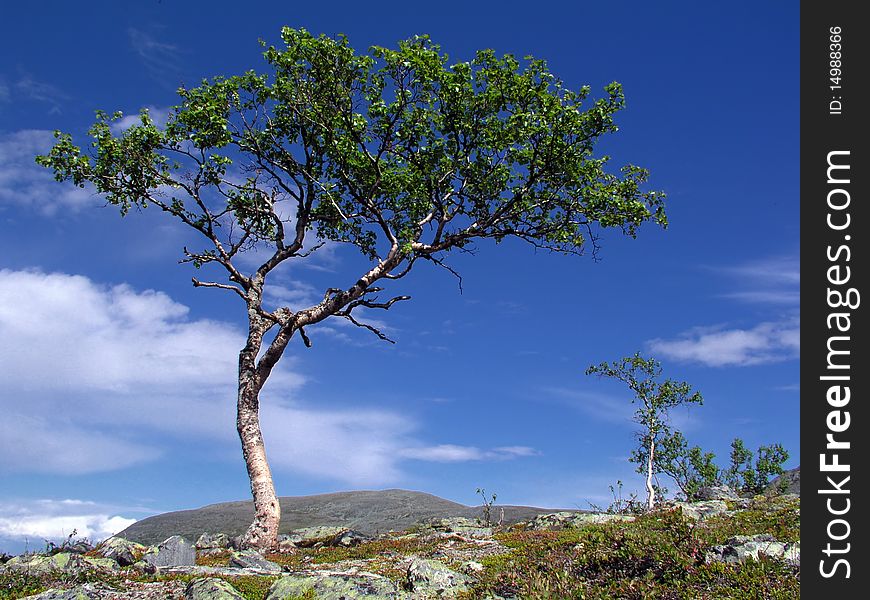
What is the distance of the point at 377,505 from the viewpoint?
175 feet

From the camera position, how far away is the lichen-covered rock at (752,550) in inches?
458

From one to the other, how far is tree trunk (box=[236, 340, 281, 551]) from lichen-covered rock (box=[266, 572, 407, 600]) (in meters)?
14.1

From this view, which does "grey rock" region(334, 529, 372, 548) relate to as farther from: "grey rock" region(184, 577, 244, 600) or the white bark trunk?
"grey rock" region(184, 577, 244, 600)

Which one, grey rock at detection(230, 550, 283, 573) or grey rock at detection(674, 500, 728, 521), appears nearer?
grey rock at detection(230, 550, 283, 573)

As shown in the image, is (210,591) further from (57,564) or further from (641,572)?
(641,572)

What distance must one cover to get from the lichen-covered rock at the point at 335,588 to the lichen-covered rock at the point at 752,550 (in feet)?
19.5

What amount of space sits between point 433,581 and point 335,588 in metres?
1.97

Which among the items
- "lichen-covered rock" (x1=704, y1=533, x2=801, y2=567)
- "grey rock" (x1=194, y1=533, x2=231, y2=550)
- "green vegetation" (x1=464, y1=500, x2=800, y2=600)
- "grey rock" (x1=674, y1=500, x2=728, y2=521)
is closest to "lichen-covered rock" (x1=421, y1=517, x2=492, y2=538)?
"grey rock" (x1=674, y1=500, x2=728, y2=521)

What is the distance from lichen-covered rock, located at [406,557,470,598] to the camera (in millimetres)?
12406

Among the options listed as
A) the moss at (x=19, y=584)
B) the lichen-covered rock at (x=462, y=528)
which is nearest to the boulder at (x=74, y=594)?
the moss at (x=19, y=584)

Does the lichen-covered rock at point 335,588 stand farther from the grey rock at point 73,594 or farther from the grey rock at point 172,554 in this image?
the grey rock at point 172,554

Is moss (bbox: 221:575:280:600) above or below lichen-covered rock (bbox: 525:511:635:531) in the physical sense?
below
